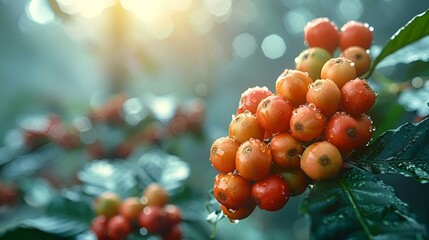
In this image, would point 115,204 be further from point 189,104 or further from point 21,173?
point 21,173

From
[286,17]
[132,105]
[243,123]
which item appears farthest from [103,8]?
[243,123]

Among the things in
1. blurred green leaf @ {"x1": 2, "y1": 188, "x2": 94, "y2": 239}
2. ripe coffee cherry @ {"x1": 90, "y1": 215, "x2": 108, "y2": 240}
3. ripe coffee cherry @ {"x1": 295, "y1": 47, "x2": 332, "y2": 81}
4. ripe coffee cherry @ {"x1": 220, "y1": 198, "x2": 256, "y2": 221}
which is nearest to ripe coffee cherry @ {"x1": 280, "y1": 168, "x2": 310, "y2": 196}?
ripe coffee cherry @ {"x1": 220, "y1": 198, "x2": 256, "y2": 221}

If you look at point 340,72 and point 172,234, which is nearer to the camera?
point 340,72

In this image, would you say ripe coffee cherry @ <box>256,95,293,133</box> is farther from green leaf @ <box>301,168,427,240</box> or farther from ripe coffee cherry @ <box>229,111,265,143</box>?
green leaf @ <box>301,168,427,240</box>

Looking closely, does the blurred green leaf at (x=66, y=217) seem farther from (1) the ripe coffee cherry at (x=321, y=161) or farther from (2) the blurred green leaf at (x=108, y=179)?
(1) the ripe coffee cherry at (x=321, y=161)

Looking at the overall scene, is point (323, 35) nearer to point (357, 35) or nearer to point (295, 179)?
point (357, 35)

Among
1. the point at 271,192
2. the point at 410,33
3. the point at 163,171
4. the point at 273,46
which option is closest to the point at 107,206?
the point at 163,171

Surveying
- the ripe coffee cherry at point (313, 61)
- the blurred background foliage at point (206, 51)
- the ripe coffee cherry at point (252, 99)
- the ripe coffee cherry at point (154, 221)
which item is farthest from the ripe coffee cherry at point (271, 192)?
the blurred background foliage at point (206, 51)

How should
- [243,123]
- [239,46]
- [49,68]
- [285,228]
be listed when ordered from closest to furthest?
[243,123]
[285,228]
[239,46]
[49,68]
